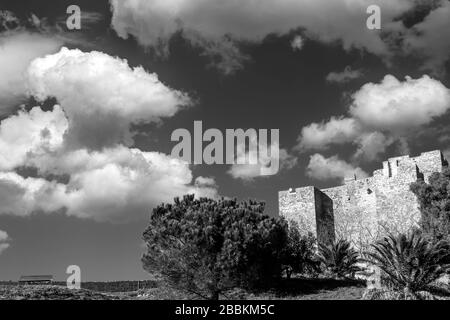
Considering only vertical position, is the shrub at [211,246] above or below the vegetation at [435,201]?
below

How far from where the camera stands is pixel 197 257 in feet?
63.5

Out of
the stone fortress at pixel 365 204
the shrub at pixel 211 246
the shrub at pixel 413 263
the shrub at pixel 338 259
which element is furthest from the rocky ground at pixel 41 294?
the stone fortress at pixel 365 204

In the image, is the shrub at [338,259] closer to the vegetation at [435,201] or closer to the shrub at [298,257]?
the shrub at [298,257]

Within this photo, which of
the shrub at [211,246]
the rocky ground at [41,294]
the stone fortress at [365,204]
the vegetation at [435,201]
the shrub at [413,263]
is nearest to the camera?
the rocky ground at [41,294]

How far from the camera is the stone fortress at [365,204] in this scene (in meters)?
31.3

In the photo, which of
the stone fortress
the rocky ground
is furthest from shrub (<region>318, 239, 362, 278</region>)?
the rocky ground

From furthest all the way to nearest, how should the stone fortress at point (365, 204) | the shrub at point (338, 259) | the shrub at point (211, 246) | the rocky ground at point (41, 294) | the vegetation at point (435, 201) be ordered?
the stone fortress at point (365, 204) → the vegetation at point (435, 201) → the shrub at point (338, 259) → the shrub at point (211, 246) → the rocky ground at point (41, 294)

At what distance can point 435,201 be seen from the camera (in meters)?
29.5

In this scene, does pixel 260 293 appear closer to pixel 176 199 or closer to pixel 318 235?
pixel 176 199

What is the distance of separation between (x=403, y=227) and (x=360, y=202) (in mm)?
3948

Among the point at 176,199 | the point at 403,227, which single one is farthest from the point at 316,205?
the point at 176,199

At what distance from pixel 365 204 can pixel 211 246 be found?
17063 millimetres

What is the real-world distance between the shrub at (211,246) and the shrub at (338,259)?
15.2 feet

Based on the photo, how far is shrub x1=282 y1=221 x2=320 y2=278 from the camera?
78.2 feet
